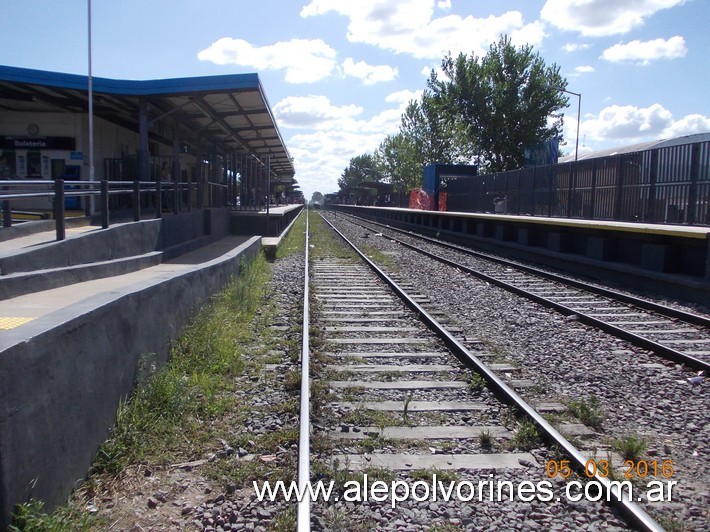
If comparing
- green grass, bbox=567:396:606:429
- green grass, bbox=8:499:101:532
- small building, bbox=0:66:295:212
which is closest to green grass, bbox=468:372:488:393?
green grass, bbox=567:396:606:429

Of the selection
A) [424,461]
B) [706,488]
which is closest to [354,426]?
[424,461]

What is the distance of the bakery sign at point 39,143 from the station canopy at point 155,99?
92cm

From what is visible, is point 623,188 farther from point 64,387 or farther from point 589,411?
point 64,387

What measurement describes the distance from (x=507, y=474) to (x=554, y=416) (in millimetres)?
1306

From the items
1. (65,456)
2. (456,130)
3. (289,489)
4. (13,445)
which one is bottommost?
(289,489)

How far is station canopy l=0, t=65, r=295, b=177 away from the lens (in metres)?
15.5

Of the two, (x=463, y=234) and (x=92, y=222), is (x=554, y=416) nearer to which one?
(x=92, y=222)

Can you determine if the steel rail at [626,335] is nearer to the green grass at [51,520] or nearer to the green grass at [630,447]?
the green grass at [630,447]

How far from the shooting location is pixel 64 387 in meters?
3.81

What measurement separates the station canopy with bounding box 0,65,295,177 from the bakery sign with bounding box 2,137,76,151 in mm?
923

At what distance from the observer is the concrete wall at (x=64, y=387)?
126 inches

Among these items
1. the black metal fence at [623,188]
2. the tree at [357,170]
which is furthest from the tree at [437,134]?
the tree at [357,170]

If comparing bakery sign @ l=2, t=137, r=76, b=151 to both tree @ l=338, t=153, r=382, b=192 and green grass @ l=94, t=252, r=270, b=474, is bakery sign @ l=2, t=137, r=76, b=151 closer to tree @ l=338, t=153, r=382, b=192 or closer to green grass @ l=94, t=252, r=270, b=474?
green grass @ l=94, t=252, r=270, b=474

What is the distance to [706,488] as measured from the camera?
4.19 meters
